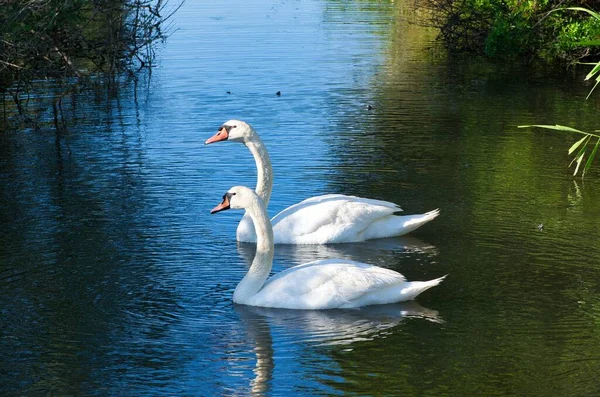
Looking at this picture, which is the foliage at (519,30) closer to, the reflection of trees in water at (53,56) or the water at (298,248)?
the water at (298,248)

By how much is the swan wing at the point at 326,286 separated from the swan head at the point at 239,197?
33.5 inches

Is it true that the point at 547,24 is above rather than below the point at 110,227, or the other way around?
above

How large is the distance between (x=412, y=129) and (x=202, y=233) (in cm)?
702

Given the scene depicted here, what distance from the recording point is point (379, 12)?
3822 centimetres

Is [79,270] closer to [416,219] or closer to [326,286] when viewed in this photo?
[326,286]

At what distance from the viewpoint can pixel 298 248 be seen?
12.1 metres

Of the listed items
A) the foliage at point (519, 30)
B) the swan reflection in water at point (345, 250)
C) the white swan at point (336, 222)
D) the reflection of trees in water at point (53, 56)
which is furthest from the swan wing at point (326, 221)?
the foliage at point (519, 30)

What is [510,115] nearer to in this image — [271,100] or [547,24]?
[271,100]

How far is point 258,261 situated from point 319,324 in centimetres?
94

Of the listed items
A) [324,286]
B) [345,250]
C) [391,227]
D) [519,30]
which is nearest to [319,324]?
[324,286]

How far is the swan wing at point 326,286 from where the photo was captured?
980 centimetres

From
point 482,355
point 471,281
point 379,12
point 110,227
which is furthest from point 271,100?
point 379,12

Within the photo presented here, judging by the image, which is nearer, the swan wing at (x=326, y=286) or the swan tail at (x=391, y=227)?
the swan wing at (x=326, y=286)

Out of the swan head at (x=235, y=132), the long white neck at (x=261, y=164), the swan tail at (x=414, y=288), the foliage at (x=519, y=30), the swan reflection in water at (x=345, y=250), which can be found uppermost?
the foliage at (x=519, y=30)
